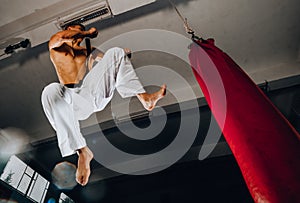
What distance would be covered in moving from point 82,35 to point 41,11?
136cm

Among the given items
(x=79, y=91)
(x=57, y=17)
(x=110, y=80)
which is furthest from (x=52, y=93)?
(x=57, y=17)

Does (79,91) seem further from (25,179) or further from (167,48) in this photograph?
(25,179)

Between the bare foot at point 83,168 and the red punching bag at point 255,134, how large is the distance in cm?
87

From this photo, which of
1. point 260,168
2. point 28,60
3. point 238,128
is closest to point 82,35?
point 238,128

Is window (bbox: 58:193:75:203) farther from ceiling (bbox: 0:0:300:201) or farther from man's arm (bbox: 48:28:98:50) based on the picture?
man's arm (bbox: 48:28:98:50)

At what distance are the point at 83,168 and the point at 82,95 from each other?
469 mm

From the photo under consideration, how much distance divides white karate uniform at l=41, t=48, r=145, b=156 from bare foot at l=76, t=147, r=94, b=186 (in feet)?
0.27

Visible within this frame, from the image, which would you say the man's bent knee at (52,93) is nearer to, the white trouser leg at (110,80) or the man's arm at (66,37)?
the white trouser leg at (110,80)

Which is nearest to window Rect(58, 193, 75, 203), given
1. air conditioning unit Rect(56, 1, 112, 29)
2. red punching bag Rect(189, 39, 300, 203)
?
air conditioning unit Rect(56, 1, 112, 29)

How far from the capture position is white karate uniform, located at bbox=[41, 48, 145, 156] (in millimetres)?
1437

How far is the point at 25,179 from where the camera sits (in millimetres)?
3953

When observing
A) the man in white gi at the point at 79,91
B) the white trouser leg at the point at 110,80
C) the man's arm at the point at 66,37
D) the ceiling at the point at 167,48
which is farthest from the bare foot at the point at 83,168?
the ceiling at the point at 167,48

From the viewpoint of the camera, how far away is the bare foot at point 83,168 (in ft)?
4.70

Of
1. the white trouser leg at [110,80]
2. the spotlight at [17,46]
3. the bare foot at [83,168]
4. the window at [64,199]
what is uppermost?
the spotlight at [17,46]
